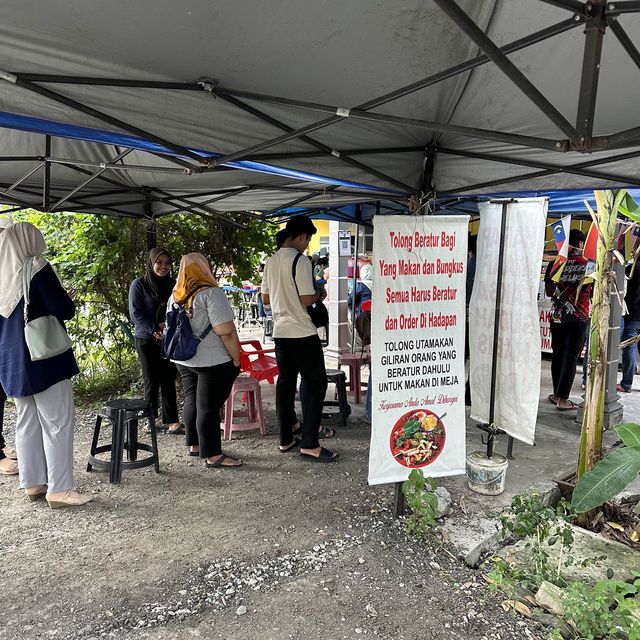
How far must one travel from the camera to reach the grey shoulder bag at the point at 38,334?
10.5 ft

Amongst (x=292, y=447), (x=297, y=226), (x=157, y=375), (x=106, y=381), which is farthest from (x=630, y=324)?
(x=106, y=381)

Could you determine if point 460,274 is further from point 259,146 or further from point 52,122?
point 52,122

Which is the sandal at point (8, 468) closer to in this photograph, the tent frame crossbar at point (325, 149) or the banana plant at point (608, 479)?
the tent frame crossbar at point (325, 149)

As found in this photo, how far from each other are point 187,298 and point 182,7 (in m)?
2.29

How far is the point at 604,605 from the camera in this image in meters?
2.37

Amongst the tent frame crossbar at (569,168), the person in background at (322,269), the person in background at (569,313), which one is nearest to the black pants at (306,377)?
the tent frame crossbar at (569,168)

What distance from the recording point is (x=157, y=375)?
4980 mm

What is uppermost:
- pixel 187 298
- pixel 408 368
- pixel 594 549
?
pixel 187 298

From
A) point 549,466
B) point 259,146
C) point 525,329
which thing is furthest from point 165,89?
point 549,466

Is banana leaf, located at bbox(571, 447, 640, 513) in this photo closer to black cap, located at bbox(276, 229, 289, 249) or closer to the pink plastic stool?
black cap, located at bbox(276, 229, 289, 249)

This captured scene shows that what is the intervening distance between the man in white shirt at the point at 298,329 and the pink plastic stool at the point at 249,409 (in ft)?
2.00

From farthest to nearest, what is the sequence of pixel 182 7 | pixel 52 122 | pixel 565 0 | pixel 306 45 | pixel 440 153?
pixel 440 153, pixel 52 122, pixel 306 45, pixel 182 7, pixel 565 0

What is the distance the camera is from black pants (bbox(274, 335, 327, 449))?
409 cm

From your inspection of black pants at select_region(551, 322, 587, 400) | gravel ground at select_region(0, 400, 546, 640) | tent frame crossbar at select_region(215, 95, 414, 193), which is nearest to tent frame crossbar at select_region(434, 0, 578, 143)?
tent frame crossbar at select_region(215, 95, 414, 193)
